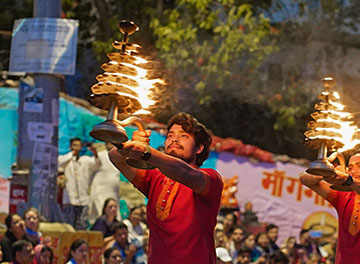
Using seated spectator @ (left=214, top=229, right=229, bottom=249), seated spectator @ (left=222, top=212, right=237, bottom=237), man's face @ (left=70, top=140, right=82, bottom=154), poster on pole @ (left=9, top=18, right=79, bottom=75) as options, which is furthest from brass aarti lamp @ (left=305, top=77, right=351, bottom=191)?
man's face @ (left=70, top=140, right=82, bottom=154)

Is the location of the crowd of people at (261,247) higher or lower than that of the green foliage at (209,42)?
lower

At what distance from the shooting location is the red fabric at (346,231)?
6.72 m

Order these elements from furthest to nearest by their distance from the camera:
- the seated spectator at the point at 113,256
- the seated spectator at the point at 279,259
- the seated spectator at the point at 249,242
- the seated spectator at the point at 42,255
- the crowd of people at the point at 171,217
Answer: the seated spectator at the point at 249,242
the seated spectator at the point at 279,259
the seated spectator at the point at 113,256
the seated spectator at the point at 42,255
the crowd of people at the point at 171,217

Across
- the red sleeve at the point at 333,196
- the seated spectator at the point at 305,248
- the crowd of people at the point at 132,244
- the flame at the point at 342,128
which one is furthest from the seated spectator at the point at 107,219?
the flame at the point at 342,128

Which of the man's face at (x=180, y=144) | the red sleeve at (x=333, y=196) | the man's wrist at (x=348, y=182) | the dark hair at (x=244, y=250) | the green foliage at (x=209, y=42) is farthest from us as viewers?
the green foliage at (x=209, y=42)

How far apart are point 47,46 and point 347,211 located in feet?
15.5

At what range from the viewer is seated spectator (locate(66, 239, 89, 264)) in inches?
357

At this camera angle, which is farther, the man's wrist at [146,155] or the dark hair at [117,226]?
the dark hair at [117,226]

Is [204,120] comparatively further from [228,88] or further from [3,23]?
[3,23]

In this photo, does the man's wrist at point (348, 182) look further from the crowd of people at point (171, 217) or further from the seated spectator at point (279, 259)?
the seated spectator at point (279, 259)

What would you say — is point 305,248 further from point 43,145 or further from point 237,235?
point 43,145

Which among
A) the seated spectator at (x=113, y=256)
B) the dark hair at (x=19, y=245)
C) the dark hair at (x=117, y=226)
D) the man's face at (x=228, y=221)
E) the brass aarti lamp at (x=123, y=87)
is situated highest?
the brass aarti lamp at (x=123, y=87)

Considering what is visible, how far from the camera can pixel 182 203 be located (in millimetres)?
5652

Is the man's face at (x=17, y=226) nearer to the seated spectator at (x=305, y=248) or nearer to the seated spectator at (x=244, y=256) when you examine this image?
the seated spectator at (x=244, y=256)
